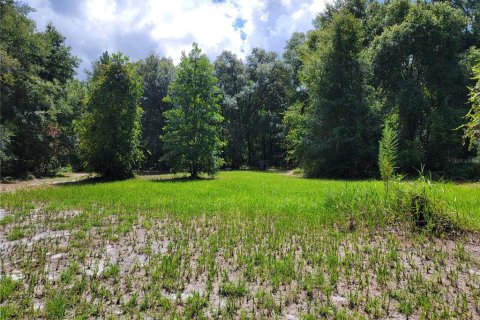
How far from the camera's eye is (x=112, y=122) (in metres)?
24.1

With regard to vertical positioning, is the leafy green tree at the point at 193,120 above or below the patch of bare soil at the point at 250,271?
above

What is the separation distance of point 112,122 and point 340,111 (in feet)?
62.3

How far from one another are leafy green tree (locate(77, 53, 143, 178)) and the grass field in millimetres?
14736

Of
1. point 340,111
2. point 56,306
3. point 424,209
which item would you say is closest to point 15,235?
point 56,306

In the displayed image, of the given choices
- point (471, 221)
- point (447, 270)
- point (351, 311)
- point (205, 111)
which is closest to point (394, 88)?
point (205, 111)

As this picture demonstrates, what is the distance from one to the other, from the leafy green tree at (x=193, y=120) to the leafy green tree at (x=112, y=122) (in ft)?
9.60

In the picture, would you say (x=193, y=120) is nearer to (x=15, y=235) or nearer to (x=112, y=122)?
(x=112, y=122)

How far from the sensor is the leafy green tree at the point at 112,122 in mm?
23797

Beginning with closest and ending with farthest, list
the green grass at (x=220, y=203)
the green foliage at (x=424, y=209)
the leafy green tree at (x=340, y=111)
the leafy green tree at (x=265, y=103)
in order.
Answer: the green foliage at (x=424, y=209) < the green grass at (x=220, y=203) < the leafy green tree at (x=340, y=111) < the leafy green tree at (x=265, y=103)

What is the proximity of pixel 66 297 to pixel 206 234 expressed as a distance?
3.57 m

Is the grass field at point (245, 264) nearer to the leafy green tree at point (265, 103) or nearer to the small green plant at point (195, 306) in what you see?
the small green plant at point (195, 306)

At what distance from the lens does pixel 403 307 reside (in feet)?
13.3

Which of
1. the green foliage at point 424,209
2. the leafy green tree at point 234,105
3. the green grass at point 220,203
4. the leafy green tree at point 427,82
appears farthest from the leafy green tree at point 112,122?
the leafy green tree at point 234,105

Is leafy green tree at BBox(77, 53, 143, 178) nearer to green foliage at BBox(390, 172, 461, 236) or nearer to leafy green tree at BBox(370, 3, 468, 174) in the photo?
green foliage at BBox(390, 172, 461, 236)
